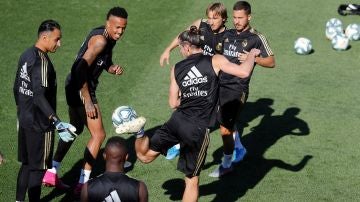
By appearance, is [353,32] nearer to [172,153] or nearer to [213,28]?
[213,28]

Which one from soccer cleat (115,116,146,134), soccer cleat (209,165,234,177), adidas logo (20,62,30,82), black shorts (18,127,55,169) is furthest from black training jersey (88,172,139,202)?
soccer cleat (209,165,234,177)

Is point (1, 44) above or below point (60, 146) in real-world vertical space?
above

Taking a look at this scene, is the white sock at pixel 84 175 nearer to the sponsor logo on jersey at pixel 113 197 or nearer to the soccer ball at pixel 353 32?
the sponsor logo on jersey at pixel 113 197

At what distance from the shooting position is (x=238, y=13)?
432 inches

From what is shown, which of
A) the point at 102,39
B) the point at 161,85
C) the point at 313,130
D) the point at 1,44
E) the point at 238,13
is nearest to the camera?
the point at 102,39

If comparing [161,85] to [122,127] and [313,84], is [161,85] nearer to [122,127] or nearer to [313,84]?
[313,84]

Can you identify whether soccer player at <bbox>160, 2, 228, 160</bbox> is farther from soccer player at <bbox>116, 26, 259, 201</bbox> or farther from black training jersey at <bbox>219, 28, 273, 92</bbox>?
soccer player at <bbox>116, 26, 259, 201</bbox>

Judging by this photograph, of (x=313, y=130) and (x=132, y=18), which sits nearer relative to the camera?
(x=313, y=130)

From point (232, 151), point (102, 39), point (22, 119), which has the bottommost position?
point (232, 151)

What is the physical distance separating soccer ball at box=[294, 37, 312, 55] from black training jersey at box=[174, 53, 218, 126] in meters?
7.25

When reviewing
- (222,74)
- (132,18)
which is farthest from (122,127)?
(132,18)

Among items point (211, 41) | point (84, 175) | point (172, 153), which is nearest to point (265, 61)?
point (211, 41)

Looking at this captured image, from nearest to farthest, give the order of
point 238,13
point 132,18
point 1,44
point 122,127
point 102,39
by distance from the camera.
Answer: point 122,127
point 102,39
point 238,13
point 1,44
point 132,18

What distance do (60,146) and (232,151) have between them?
2.73 meters
